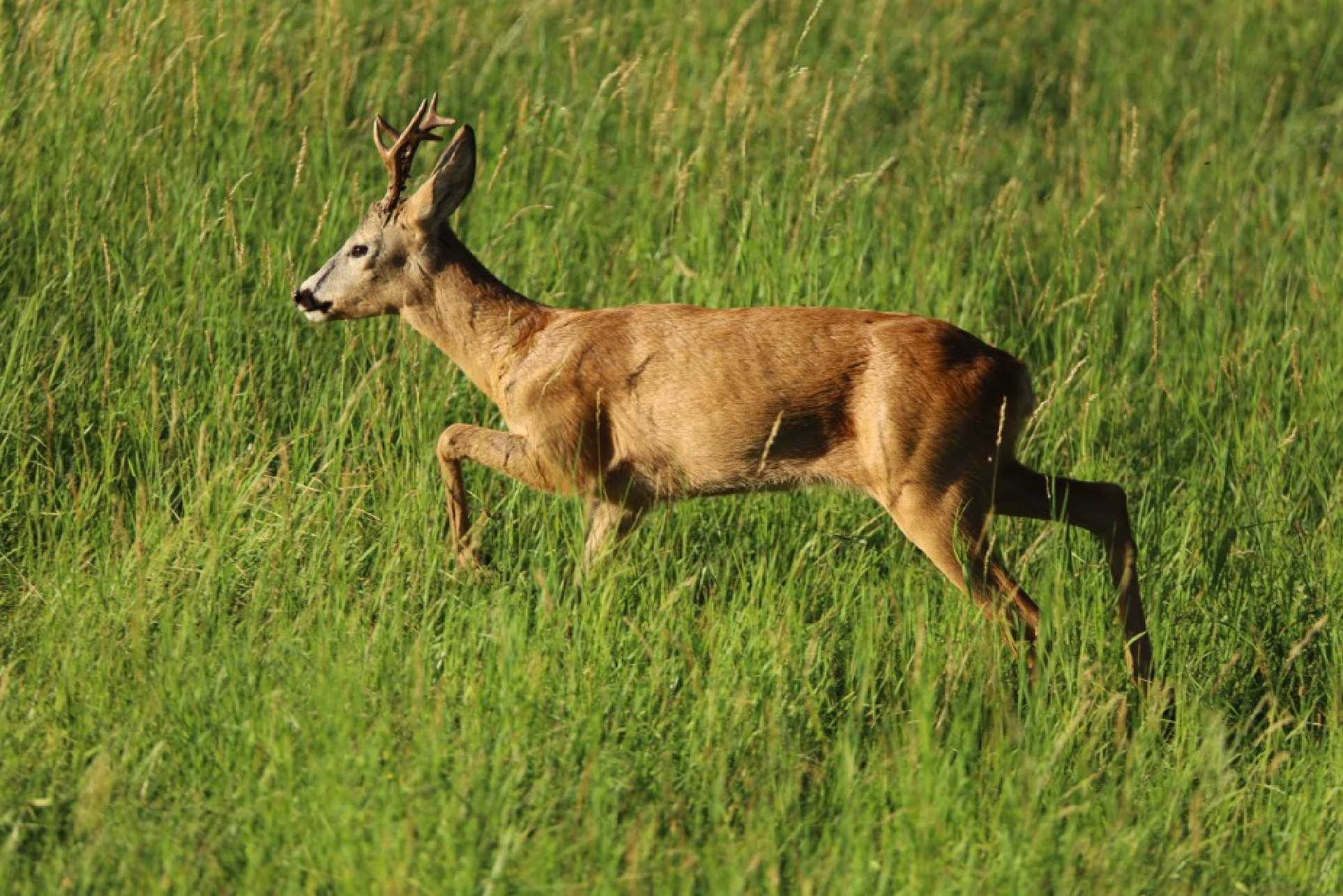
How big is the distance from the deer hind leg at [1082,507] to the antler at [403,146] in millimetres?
1973

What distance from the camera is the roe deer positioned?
543cm

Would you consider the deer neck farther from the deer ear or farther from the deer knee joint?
the deer knee joint

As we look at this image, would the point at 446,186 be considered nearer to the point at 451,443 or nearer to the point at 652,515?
the point at 451,443

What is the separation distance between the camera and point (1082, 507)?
5.70 meters

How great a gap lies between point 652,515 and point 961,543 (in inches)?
38.2

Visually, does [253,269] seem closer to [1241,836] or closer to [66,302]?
[66,302]

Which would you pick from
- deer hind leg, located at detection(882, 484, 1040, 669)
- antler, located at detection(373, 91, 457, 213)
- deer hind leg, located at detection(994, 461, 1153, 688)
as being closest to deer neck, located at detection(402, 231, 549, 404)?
antler, located at detection(373, 91, 457, 213)

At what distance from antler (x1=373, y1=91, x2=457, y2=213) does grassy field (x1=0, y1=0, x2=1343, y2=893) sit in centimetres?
51

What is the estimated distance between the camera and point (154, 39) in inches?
290

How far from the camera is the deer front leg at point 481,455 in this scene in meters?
5.70

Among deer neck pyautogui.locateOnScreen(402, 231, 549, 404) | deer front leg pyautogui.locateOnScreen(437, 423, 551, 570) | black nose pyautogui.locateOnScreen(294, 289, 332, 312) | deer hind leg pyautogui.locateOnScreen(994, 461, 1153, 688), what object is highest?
black nose pyautogui.locateOnScreen(294, 289, 332, 312)

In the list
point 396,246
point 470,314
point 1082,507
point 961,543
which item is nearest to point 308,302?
point 396,246

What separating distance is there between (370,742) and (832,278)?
3219mm

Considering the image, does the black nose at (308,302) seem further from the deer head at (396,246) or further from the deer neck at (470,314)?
the deer neck at (470,314)
